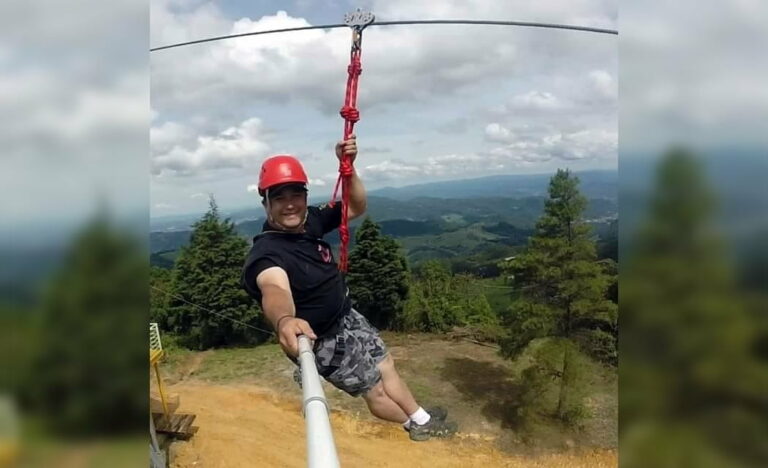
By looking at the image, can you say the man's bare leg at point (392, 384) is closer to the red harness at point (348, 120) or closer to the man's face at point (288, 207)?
the red harness at point (348, 120)

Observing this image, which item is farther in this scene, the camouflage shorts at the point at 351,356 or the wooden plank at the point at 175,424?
the wooden plank at the point at 175,424

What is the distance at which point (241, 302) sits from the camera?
717 centimetres

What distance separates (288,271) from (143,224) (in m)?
0.91

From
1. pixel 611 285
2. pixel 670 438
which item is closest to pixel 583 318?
pixel 611 285

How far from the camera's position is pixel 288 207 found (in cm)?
165

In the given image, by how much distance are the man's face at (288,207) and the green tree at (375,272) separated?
4.56 metres

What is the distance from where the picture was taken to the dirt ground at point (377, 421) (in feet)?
18.2

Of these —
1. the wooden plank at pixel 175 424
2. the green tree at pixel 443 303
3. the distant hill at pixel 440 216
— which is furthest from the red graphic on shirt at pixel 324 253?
the green tree at pixel 443 303

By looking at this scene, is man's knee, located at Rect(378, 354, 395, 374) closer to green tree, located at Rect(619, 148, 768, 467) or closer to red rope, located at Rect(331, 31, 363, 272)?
red rope, located at Rect(331, 31, 363, 272)

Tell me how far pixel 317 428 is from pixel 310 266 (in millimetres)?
985

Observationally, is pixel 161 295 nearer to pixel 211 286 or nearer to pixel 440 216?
pixel 211 286

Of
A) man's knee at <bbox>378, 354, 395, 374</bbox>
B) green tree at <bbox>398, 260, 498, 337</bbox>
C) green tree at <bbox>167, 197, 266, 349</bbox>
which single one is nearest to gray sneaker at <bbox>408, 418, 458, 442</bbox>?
man's knee at <bbox>378, 354, 395, 374</bbox>

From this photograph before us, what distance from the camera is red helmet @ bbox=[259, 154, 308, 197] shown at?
1593 millimetres

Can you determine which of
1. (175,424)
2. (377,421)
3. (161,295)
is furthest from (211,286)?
(377,421)
